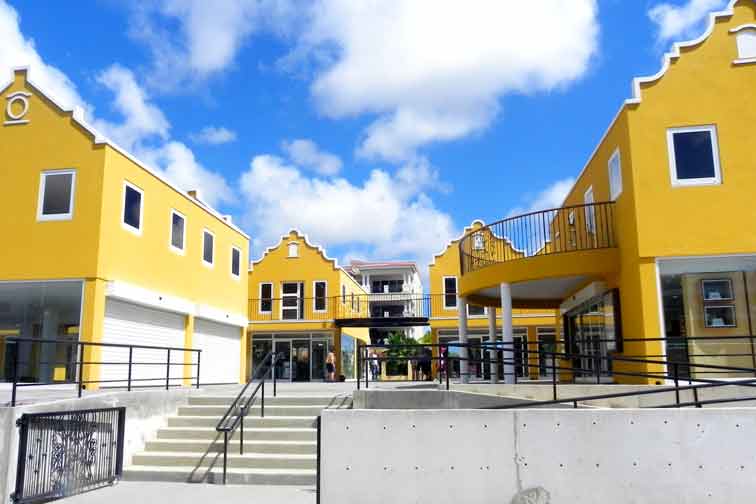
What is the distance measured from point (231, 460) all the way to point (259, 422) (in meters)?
1.25

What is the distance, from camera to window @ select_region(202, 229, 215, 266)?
71.8ft

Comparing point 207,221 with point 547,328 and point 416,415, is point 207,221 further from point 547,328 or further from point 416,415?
point 547,328

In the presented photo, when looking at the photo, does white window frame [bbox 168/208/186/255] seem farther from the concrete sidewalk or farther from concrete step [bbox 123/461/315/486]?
the concrete sidewalk

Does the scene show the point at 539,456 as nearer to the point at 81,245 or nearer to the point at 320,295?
the point at 81,245

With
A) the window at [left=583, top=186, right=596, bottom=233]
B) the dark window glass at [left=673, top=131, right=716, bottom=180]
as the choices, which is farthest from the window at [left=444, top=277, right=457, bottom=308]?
the dark window glass at [left=673, top=131, right=716, bottom=180]

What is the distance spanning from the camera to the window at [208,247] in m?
21.9

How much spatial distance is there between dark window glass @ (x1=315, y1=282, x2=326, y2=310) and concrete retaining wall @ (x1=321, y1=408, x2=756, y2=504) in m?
26.6

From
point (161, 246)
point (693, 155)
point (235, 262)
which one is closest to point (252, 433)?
point (161, 246)

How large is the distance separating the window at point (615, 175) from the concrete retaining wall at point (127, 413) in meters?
→ 10.5

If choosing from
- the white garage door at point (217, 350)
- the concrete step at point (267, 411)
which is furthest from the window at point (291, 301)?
the concrete step at point (267, 411)

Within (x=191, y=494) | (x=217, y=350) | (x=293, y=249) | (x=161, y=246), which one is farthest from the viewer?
(x=293, y=249)

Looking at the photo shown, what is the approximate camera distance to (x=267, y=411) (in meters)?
12.7

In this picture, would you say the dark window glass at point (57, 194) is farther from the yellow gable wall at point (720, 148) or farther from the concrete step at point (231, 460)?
the yellow gable wall at point (720, 148)

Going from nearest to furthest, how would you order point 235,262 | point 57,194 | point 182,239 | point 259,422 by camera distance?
1. point 259,422
2. point 57,194
3. point 182,239
4. point 235,262
